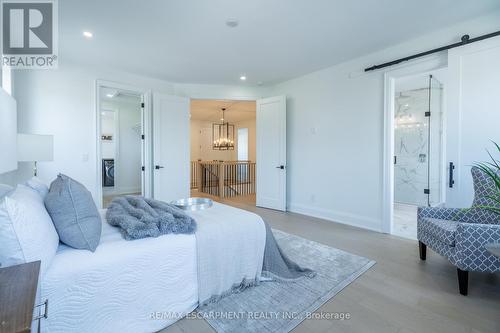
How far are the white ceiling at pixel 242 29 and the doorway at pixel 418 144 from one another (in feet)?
6.74

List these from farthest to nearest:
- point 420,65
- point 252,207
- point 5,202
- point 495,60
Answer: point 252,207, point 420,65, point 495,60, point 5,202

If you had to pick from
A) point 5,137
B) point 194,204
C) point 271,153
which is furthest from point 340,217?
point 5,137

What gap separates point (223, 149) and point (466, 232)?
872 cm

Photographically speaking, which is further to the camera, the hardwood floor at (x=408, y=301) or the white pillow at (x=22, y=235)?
the hardwood floor at (x=408, y=301)

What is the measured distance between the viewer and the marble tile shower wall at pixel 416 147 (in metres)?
4.89

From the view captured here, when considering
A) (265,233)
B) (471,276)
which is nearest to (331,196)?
(471,276)

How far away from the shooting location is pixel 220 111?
7887 millimetres

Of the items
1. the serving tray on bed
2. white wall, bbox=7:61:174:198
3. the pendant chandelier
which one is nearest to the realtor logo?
white wall, bbox=7:61:174:198

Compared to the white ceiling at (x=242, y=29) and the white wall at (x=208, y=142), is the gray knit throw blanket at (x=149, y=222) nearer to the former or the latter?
the white ceiling at (x=242, y=29)

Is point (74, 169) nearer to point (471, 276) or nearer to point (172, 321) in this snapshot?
point (172, 321)

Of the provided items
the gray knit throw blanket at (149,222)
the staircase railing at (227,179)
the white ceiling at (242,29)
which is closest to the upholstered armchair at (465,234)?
the white ceiling at (242,29)

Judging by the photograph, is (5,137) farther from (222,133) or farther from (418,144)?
(222,133)

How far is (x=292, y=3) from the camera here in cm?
230

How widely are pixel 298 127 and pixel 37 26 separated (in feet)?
12.6
